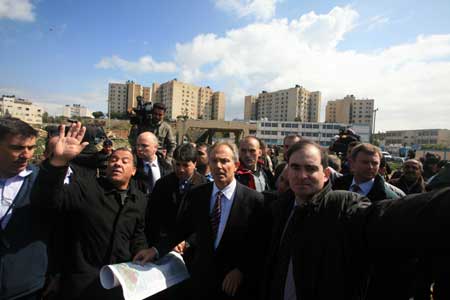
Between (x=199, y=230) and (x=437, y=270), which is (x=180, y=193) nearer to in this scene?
(x=199, y=230)

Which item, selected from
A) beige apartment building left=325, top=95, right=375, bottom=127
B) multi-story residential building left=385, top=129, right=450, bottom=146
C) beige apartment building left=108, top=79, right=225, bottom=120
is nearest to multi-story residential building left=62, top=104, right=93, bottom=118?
beige apartment building left=108, top=79, right=225, bottom=120

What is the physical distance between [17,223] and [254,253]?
6.06 ft

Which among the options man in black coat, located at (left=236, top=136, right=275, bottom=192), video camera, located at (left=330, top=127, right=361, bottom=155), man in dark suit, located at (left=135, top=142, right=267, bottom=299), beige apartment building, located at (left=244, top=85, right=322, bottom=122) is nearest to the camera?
man in dark suit, located at (left=135, top=142, right=267, bottom=299)

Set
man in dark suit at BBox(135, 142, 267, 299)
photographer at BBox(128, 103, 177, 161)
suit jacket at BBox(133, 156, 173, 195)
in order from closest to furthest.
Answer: man in dark suit at BBox(135, 142, 267, 299), suit jacket at BBox(133, 156, 173, 195), photographer at BBox(128, 103, 177, 161)

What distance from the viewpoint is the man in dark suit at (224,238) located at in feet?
7.60

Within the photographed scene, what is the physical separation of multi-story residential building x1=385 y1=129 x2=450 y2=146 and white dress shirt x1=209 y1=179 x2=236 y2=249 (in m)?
102

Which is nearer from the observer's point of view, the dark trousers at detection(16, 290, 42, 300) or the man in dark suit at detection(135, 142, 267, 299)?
the dark trousers at detection(16, 290, 42, 300)

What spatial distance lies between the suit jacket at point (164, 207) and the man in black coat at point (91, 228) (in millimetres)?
411

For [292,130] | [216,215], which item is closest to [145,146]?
[216,215]

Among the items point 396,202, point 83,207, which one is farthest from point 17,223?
point 396,202

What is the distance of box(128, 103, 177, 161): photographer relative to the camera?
5410 millimetres

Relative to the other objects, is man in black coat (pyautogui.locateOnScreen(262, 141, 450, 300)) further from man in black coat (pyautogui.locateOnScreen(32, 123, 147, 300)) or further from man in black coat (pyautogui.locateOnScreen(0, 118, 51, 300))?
man in black coat (pyautogui.locateOnScreen(0, 118, 51, 300))

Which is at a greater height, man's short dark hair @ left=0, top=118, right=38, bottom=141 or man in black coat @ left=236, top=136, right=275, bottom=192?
man's short dark hair @ left=0, top=118, right=38, bottom=141

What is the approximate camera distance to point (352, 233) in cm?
147
